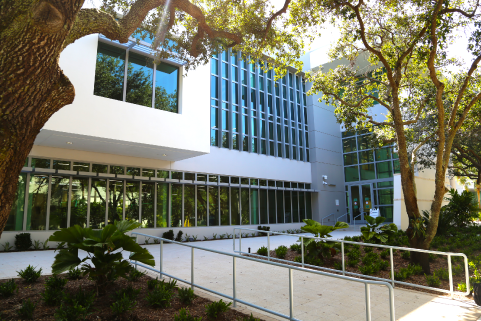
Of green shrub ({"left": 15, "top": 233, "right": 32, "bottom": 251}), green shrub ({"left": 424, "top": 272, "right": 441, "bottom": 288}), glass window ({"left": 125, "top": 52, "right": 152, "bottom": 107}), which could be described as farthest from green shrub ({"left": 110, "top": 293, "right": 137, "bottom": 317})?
glass window ({"left": 125, "top": 52, "right": 152, "bottom": 107})

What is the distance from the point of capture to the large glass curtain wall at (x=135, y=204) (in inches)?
493

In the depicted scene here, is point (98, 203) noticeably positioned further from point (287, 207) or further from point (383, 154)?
point (383, 154)

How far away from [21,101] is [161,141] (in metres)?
8.98

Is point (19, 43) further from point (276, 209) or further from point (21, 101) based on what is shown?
point (276, 209)

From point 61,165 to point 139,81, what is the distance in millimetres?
4486

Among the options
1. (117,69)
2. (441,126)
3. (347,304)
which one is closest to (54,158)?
(117,69)

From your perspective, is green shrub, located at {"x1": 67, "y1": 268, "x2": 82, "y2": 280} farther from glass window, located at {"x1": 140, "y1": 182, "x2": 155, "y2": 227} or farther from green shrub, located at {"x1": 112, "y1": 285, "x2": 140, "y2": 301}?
glass window, located at {"x1": 140, "y1": 182, "x2": 155, "y2": 227}

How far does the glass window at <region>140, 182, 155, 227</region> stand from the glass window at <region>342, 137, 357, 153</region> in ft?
52.9

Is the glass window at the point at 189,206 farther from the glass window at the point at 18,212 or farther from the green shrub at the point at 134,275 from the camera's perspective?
the green shrub at the point at 134,275

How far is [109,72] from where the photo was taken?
12406 millimetres

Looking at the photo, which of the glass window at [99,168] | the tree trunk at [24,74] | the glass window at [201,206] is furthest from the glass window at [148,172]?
the tree trunk at [24,74]

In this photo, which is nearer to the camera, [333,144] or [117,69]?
[117,69]

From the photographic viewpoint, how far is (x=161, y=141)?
12.4 meters

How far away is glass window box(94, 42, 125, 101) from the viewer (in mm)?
11977
